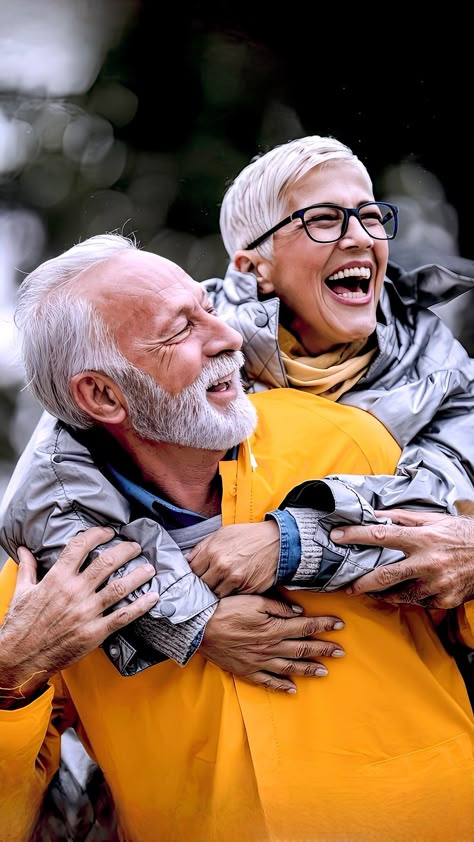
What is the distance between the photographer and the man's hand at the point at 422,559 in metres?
1.73

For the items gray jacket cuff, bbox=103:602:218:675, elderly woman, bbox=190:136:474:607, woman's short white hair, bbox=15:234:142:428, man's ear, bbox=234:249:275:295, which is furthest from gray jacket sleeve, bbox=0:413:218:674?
man's ear, bbox=234:249:275:295

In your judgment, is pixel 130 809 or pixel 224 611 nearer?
pixel 224 611

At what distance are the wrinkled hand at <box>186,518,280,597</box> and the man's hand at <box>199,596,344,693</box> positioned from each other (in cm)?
3

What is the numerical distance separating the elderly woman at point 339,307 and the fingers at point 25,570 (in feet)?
2.28

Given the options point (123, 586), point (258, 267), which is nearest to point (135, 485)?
point (123, 586)

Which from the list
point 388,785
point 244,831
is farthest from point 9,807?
point 388,785

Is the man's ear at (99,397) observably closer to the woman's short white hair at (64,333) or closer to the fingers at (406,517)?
the woman's short white hair at (64,333)

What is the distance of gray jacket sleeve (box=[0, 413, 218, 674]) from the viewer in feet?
5.60

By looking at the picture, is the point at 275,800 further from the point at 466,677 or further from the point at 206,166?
the point at 206,166

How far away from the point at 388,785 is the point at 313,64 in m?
3.14

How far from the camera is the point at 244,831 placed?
179cm

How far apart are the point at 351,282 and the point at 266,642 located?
3.03ft

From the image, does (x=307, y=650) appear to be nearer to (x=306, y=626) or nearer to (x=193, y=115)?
(x=306, y=626)

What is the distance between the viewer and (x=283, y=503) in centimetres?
184
